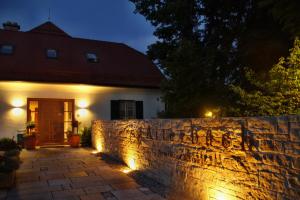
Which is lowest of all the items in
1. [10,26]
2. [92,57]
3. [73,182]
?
[73,182]

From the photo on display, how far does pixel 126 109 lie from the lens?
13469 millimetres

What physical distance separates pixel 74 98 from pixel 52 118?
4.23 feet

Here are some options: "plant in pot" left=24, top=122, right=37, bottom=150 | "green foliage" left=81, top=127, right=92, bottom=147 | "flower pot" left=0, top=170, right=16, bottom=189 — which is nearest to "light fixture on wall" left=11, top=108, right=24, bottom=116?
"plant in pot" left=24, top=122, right=37, bottom=150

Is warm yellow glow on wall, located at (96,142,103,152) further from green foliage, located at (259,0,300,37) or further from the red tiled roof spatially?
green foliage, located at (259,0,300,37)

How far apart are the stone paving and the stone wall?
2.05 feet

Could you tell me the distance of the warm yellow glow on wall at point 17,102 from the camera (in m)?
11.3

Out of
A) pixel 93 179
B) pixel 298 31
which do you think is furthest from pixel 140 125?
pixel 298 31

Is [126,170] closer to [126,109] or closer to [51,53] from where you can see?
[126,109]

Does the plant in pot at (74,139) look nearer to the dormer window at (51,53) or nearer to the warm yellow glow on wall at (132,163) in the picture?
the dormer window at (51,53)

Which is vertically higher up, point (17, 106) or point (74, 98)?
point (74, 98)

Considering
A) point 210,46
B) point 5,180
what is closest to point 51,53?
point 210,46

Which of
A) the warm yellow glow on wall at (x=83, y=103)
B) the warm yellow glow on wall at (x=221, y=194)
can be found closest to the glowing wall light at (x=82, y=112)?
the warm yellow glow on wall at (x=83, y=103)

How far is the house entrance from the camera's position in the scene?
1212 centimetres

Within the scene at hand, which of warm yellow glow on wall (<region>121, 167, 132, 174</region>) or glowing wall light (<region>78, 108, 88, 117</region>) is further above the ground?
glowing wall light (<region>78, 108, 88, 117</region>)
